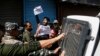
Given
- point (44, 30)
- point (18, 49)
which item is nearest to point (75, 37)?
point (18, 49)

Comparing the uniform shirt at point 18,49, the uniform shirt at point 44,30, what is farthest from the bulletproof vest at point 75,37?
the uniform shirt at point 44,30

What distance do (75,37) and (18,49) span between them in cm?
86

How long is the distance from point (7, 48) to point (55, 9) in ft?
40.8

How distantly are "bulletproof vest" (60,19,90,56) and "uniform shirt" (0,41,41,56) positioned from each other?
31cm

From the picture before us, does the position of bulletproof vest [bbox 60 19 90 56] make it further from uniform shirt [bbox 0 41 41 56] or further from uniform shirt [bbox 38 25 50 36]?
uniform shirt [bbox 38 25 50 36]

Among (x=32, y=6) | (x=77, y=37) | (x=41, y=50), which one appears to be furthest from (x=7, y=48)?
(x=32, y=6)

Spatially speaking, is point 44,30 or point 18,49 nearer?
point 18,49

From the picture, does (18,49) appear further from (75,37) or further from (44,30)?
(44,30)

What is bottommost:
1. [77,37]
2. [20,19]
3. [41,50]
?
[20,19]

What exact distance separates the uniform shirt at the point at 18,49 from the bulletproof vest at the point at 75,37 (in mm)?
306

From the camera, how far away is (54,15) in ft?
55.6

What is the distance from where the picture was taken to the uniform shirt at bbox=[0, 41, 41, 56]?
4.51 m

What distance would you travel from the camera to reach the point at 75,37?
3.92 metres

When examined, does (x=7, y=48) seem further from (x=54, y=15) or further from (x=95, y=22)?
(x=54, y=15)
